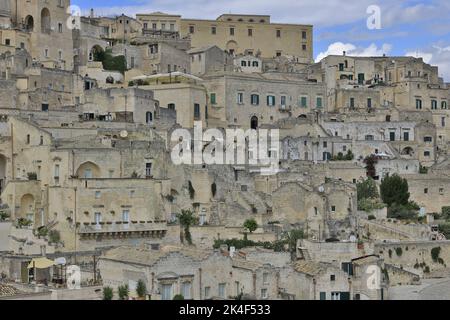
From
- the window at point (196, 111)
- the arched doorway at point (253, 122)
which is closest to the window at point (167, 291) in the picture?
the window at point (196, 111)

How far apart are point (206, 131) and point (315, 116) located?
9337mm

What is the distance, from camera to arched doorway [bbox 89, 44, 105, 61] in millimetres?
57500

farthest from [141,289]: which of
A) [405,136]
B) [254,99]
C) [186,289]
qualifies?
[405,136]

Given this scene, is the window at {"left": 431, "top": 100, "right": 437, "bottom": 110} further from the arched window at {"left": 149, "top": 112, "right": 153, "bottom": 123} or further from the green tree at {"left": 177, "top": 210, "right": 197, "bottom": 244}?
the green tree at {"left": 177, "top": 210, "right": 197, "bottom": 244}

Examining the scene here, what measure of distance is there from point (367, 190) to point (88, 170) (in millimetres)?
14642

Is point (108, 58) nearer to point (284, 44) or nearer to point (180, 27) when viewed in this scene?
point (180, 27)

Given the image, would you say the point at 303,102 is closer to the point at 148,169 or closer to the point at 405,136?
the point at 405,136

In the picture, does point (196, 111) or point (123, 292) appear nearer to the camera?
point (123, 292)

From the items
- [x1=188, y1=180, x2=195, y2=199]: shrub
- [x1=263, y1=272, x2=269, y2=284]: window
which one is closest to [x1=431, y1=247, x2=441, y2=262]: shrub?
[x1=188, y1=180, x2=195, y2=199]: shrub

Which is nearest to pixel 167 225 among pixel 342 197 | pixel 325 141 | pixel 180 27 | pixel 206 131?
pixel 342 197

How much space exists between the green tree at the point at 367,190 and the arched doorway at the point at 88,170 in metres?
13.6

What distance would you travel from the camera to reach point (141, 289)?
2603 centimetres

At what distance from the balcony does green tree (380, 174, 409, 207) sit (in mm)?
12951
